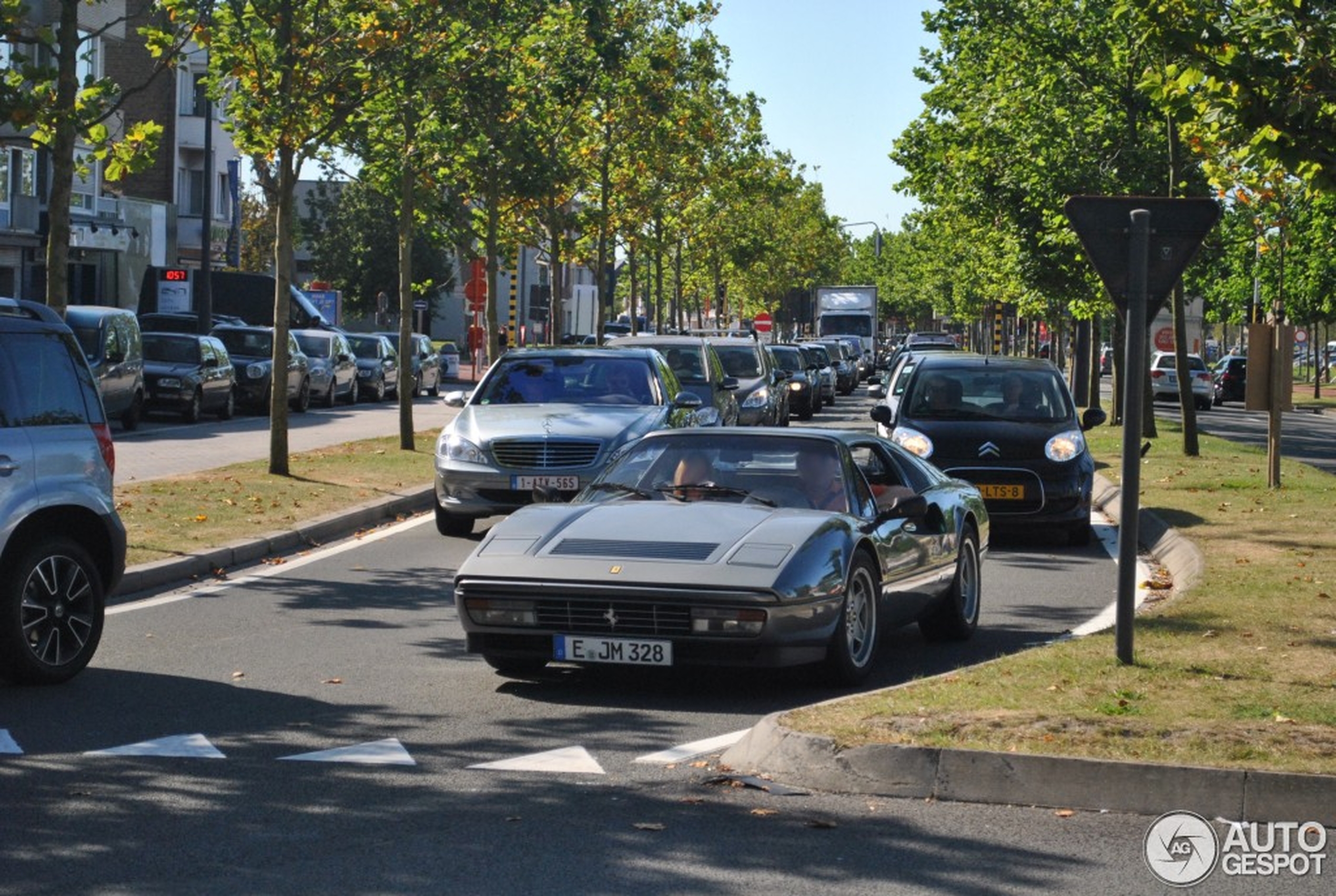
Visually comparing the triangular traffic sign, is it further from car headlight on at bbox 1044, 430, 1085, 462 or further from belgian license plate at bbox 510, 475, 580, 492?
car headlight on at bbox 1044, 430, 1085, 462

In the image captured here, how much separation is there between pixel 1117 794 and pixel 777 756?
1286mm

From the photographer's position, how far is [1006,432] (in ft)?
60.1

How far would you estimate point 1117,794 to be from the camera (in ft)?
23.2

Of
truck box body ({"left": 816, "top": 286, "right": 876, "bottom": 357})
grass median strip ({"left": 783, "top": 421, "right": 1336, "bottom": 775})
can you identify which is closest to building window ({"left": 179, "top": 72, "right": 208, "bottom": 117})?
truck box body ({"left": 816, "top": 286, "right": 876, "bottom": 357})

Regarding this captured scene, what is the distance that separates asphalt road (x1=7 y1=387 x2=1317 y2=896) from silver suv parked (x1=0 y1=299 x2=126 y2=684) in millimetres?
252

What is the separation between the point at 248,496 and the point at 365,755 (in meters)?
11.8

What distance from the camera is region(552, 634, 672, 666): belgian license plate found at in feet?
29.9

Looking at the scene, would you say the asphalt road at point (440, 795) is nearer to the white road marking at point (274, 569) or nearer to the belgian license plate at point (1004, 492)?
the white road marking at point (274, 569)

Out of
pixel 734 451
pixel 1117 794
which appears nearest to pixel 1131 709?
pixel 1117 794

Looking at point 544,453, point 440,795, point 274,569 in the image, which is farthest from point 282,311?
point 440,795

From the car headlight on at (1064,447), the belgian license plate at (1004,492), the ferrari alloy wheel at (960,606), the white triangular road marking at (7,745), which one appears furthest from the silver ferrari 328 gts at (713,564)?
the car headlight on at (1064,447)

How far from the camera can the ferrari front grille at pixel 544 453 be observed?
1689 centimetres

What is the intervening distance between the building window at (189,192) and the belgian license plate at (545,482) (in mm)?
56371

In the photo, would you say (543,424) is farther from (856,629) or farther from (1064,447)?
(856,629)
